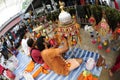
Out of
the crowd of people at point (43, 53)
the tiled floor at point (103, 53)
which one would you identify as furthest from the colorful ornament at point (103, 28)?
the crowd of people at point (43, 53)

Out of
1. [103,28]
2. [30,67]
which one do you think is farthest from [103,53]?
[30,67]

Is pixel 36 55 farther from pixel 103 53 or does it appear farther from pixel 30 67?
pixel 103 53

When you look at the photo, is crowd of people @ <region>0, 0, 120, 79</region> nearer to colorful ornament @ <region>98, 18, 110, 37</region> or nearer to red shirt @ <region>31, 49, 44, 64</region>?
red shirt @ <region>31, 49, 44, 64</region>

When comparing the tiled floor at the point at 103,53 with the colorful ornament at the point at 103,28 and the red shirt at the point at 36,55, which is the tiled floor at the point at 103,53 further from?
the red shirt at the point at 36,55

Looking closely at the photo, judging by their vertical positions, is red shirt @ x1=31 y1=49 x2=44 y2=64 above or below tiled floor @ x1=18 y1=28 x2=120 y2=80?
above

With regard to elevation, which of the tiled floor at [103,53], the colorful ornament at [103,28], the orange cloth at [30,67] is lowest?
the tiled floor at [103,53]

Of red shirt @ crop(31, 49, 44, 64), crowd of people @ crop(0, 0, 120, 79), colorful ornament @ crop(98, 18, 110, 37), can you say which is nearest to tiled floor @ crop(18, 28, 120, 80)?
crowd of people @ crop(0, 0, 120, 79)

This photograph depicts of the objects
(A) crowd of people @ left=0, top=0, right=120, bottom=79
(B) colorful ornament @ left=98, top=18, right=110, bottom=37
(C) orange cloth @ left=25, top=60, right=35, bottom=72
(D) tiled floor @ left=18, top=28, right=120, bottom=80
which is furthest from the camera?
(B) colorful ornament @ left=98, top=18, right=110, bottom=37

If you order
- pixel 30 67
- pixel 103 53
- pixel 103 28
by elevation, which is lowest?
pixel 103 53

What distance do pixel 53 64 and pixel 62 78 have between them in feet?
1.05

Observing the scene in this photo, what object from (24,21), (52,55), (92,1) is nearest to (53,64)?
(52,55)

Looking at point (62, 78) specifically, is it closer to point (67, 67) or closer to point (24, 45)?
point (67, 67)

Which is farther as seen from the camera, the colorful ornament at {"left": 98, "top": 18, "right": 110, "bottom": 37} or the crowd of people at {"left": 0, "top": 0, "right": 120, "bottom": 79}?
the colorful ornament at {"left": 98, "top": 18, "right": 110, "bottom": 37}

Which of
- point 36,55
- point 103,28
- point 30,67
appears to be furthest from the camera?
point 103,28
